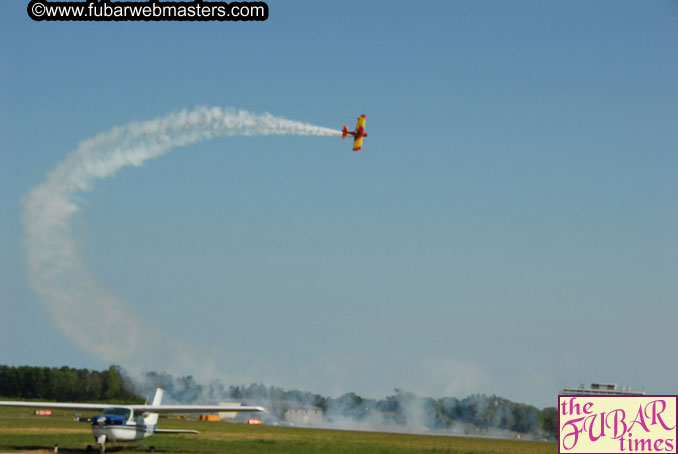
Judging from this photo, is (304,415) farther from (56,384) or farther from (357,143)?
(357,143)

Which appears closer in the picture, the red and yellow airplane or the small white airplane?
the small white airplane

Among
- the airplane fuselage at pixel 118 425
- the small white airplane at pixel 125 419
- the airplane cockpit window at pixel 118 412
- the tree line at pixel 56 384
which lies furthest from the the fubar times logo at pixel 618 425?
the tree line at pixel 56 384

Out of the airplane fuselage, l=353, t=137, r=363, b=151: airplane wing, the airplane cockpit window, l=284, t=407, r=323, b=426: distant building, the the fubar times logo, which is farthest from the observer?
l=284, t=407, r=323, b=426: distant building

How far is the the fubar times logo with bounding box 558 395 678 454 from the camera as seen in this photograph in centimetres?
3039

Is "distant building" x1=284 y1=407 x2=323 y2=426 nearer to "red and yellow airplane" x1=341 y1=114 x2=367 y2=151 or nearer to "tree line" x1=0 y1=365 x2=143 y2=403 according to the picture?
"tree line" x1=0 y1=365 x2=143 y2=403

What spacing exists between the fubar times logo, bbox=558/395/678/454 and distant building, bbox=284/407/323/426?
122191mm

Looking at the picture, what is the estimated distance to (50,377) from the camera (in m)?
185

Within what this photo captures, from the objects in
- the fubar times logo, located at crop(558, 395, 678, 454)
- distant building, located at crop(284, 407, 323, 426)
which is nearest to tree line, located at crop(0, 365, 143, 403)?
distant building, located at crop(284, 407, 323, 426)

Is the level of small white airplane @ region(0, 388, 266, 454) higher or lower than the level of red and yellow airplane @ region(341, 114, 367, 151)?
lower

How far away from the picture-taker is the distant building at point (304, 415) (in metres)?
151

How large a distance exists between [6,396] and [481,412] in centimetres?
10527

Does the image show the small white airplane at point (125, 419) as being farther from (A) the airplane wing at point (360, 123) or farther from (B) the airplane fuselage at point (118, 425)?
(A) the airplane wing at point (360, 123)

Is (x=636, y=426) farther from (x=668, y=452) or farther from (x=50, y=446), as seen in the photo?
(x=50, y=446)

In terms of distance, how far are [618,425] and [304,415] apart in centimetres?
12916
